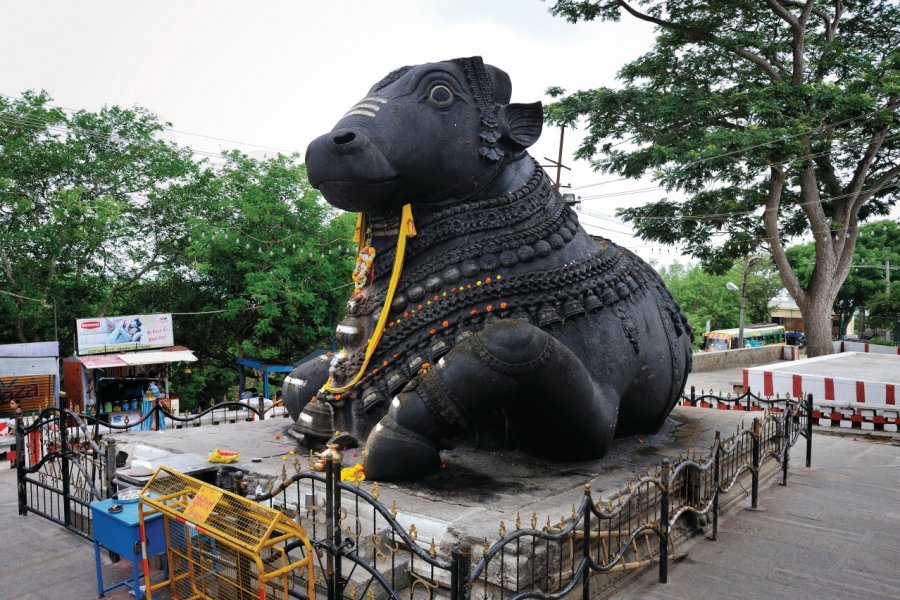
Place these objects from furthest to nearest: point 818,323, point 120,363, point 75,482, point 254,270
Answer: point 818,323, point 254,270, point 120,363, point 75,482

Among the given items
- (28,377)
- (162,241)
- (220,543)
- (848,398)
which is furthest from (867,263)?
(220,543)

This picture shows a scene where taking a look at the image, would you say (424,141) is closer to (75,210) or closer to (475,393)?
(475,393)

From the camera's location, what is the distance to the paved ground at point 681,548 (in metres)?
4.52

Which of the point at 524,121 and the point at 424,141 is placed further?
the point at 524,121

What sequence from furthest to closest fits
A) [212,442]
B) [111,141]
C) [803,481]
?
[111,141] < [803,481] < [212,442]

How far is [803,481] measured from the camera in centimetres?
761

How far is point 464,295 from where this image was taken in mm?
5254

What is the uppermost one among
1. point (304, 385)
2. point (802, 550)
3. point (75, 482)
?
point (304, 385)

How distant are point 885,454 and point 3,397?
15827 millimetres

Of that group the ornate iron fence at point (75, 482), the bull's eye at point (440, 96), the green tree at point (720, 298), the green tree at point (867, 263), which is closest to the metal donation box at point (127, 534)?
the ornate iron fence at point (75, 482)

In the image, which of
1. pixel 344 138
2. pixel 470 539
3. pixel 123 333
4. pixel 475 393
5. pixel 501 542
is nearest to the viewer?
pixel 501 542

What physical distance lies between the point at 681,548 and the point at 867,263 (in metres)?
39.3

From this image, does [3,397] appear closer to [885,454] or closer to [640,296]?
[640,296]

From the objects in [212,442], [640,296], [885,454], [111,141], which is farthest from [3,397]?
[885,454]
